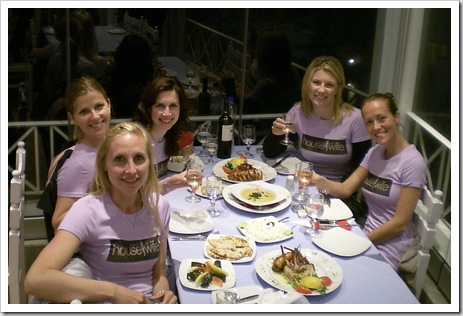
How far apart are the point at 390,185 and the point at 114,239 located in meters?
1.33

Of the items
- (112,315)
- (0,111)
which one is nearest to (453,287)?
(112,315)

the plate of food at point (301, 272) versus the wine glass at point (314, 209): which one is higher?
the wine glass at point (314, 209)

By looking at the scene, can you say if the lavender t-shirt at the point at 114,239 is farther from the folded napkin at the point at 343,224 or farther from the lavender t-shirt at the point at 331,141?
the lavender t-shirt at the point at 331,141

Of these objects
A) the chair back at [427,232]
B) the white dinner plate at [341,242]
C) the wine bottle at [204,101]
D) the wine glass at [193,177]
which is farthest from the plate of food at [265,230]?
the wine bottle at [204,101]

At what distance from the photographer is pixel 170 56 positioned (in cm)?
405

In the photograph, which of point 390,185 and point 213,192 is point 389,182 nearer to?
point 390,185

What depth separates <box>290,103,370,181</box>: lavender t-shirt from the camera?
10.7ft

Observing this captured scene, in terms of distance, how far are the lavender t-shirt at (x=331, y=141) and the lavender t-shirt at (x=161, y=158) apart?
32.4 inches

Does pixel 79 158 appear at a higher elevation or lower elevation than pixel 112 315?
higher

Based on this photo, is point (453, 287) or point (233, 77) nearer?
point (453, 287)

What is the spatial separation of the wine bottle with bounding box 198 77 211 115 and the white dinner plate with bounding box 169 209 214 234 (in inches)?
64.8

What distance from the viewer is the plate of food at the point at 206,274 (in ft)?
6.77

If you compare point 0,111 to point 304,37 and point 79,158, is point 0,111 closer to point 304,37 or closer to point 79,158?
point 79,158

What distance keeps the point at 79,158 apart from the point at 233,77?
195 cm
